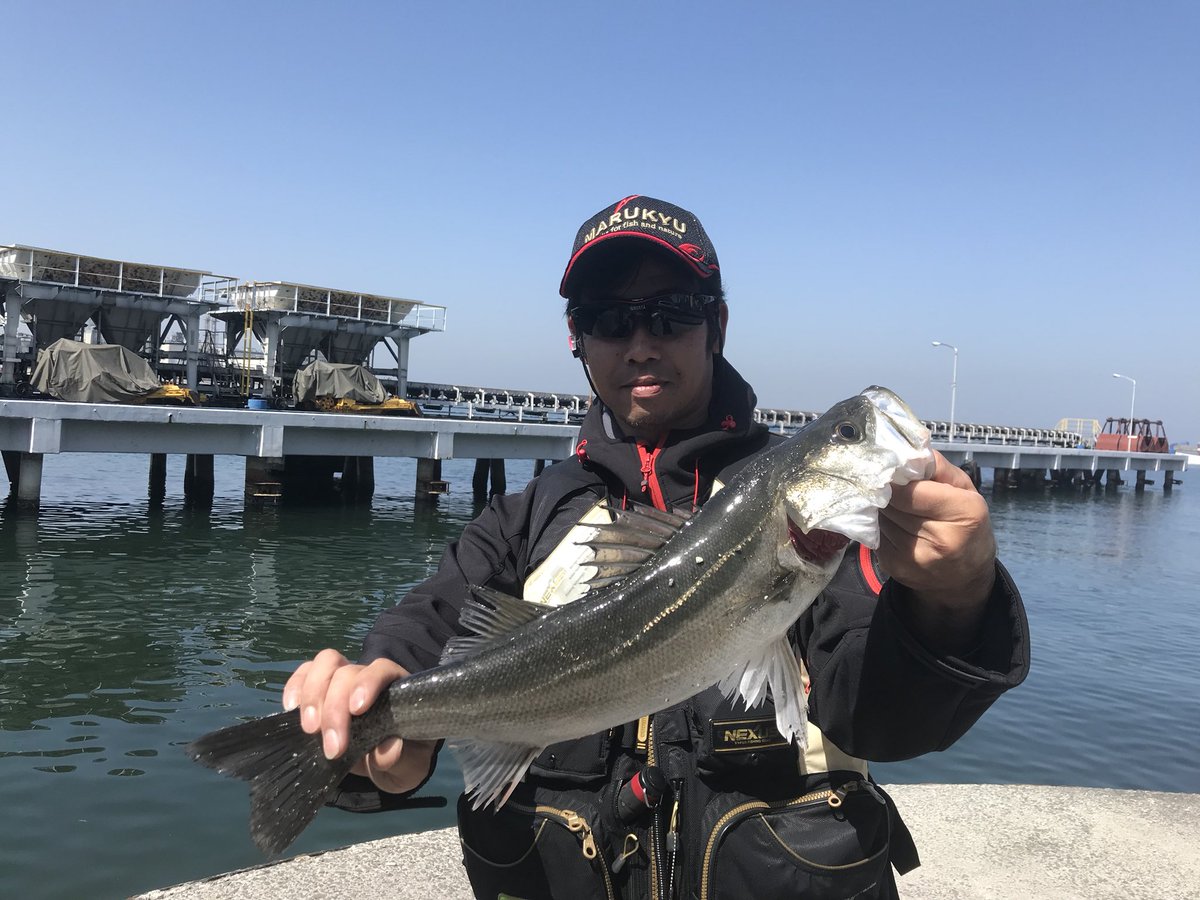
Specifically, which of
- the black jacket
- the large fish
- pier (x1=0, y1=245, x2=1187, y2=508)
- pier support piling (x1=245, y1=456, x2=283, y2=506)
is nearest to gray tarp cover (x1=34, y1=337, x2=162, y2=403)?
pier (x1=0, y1=245, x2=1187, y2=508)

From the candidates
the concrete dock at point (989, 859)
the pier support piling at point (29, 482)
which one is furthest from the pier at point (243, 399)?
the concrete dock at point (989, 859)

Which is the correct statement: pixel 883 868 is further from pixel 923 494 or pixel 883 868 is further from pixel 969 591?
pixel 923 494

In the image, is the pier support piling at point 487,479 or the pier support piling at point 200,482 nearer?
the pier support piling at point 200,482

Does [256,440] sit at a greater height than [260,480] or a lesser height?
greater

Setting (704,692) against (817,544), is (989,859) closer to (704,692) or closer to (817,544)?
(704,692)

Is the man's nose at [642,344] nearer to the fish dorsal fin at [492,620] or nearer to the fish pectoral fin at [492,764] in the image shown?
the fish dorsal fin at [492,620]

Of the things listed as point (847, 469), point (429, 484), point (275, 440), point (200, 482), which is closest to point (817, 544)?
point (847, 469)

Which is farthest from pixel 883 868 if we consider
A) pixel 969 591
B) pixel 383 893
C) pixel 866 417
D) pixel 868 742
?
pixel 383 893

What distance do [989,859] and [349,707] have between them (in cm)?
487

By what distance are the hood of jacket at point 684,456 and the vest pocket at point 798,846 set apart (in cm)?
119

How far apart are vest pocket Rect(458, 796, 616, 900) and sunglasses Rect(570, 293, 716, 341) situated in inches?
72.5

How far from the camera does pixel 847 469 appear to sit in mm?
2545

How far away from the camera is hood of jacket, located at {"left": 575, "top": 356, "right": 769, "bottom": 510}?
3502 mm

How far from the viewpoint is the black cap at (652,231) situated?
344 centimetres
